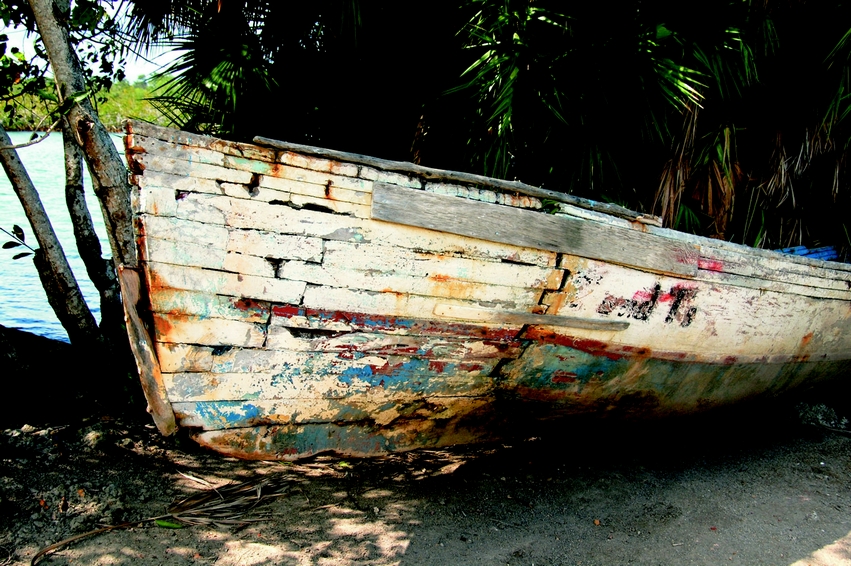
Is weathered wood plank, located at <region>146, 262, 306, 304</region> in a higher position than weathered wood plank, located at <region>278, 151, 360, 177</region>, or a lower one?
lower

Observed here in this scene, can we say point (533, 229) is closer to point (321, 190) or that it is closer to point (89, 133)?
point (321, 190)

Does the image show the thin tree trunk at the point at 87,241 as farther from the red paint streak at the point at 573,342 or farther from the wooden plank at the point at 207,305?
the red paint streak at the point at 573,342

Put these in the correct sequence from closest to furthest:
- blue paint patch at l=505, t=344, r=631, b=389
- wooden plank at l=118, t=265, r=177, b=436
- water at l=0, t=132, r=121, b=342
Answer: wooden plank at l=118, t=265, r=177, b=436
blue paint patch at l=505, t=344, r=631, b=389
water at l=0, t=132, r=121, b=342

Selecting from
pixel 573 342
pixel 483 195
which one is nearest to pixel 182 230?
pixel 483 195

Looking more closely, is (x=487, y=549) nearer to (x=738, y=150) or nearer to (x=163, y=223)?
(x=163, y=223)

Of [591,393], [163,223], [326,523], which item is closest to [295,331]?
[163,223]

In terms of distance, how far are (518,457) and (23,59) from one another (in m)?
4.29

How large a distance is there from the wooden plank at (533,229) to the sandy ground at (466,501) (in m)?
1.32

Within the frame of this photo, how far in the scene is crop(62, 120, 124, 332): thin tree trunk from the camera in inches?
157

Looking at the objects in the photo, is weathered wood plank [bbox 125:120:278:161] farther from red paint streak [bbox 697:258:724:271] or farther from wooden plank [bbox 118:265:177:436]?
red paint streak [bbox 697:258:724:271]

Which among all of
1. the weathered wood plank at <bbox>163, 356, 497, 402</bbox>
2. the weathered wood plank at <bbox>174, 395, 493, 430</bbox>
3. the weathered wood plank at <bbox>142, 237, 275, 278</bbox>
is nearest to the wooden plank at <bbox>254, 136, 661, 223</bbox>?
the weathered wood plank at <bbox>142, 237, 275, 278</bbox>

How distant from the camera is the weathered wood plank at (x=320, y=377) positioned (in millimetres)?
2916

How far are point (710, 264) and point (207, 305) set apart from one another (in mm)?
2725

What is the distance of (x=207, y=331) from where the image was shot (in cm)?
282
